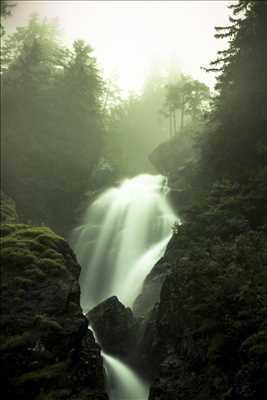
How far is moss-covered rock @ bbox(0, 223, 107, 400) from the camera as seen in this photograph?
12797 mm

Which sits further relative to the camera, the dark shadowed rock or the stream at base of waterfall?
the dark shadowed rock

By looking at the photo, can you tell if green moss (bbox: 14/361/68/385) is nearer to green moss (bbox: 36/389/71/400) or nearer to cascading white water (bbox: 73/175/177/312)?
green moss (bbox: 36/389/71/400)

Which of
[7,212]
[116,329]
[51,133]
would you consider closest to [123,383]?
[116,329]

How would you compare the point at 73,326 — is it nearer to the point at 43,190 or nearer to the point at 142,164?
the point at 43,190

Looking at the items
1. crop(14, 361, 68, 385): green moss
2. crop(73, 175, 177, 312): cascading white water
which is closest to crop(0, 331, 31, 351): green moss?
crop(14, 361, 68, 385): green moss

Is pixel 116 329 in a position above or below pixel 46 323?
below

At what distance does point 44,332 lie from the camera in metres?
14.1

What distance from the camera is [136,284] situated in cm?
2419

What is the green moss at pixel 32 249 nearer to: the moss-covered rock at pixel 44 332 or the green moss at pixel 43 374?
the moss-covered rock at pixel 44 332

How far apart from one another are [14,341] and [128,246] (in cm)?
1547

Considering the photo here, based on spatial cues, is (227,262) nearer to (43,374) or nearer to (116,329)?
(116,329)

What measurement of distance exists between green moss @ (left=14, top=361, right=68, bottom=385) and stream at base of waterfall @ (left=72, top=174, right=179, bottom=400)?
3.50 meters

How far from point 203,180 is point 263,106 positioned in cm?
640

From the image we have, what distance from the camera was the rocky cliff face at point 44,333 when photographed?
42.0ft
